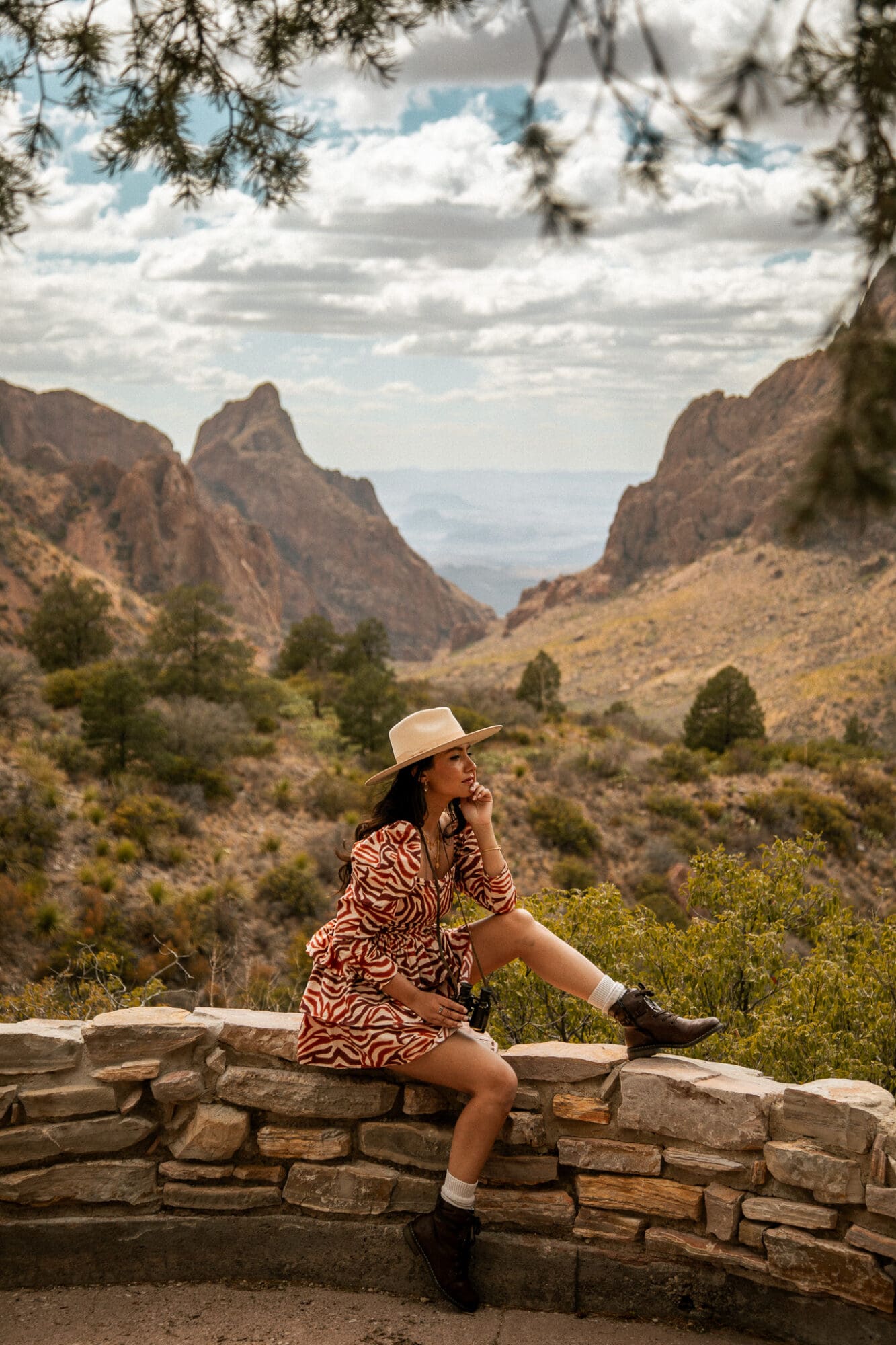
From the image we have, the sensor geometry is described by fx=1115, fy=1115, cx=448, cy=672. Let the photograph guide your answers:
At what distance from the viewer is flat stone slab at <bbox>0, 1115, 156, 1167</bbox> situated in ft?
10.4

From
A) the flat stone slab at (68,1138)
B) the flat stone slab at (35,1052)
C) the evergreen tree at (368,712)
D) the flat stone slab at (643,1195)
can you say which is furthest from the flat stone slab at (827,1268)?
the evergreen tree at (368,712)

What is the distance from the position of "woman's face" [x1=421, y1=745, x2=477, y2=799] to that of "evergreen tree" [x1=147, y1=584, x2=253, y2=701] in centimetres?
2168

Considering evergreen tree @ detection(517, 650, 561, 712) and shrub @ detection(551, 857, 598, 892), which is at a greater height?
evergreen tree @ detection(517, 650, 561, 712)

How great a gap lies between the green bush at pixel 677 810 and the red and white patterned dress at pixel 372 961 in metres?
21.3

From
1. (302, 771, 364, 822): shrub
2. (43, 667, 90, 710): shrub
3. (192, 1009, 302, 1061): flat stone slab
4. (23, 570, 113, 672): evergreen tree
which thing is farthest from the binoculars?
(23, 570, 113, 672): evergreen tree

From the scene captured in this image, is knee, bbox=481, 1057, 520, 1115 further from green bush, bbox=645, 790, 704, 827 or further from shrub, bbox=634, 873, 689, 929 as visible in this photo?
green bush, bbox=645, 790, 704, 827

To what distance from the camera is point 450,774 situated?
3277 millimetres

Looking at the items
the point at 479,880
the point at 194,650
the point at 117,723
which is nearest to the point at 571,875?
the point at 117,723

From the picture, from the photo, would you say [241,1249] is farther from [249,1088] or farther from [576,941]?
[576,941]

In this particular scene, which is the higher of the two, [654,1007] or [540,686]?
[654,1007]

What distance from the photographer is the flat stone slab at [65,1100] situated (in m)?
3.17

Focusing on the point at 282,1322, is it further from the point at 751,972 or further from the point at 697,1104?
the point at 751,972

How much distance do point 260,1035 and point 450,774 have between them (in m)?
0.93

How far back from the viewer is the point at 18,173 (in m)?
4.34
